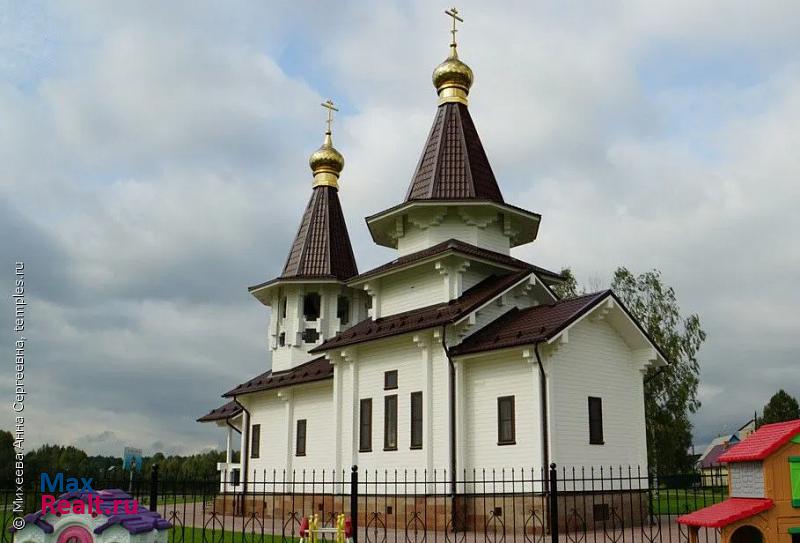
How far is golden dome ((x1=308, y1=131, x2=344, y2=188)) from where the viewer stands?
29.6 m

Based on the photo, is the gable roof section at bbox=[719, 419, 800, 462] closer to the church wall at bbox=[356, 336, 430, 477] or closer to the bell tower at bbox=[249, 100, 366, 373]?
the church wall at bbox=[356, 336, 430, 477]

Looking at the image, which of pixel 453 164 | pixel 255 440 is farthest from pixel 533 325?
pixel 255 440

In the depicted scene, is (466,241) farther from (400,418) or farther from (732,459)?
(732,459)

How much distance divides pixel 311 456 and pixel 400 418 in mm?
5278

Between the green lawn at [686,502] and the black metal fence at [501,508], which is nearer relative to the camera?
the green lawn at [686,502]

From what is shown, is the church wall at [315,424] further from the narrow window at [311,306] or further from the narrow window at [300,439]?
the narrow window at [311,306]

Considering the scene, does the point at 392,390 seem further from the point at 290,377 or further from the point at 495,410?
the point at 290,377

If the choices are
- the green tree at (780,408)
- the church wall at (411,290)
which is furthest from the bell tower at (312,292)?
the green tree at (780,408)

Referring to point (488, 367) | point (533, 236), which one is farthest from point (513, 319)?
point (533, 236)

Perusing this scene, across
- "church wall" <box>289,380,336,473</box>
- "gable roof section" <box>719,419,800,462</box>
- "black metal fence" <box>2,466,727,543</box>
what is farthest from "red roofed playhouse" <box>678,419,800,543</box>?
"church wall" <box>289,380,336,473</box>

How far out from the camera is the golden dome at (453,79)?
2305cm

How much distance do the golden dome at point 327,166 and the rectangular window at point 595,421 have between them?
15.4 meters

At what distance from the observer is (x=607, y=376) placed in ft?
59.0

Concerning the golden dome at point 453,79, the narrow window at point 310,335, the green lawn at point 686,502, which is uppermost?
the golden dome at point 453,79
